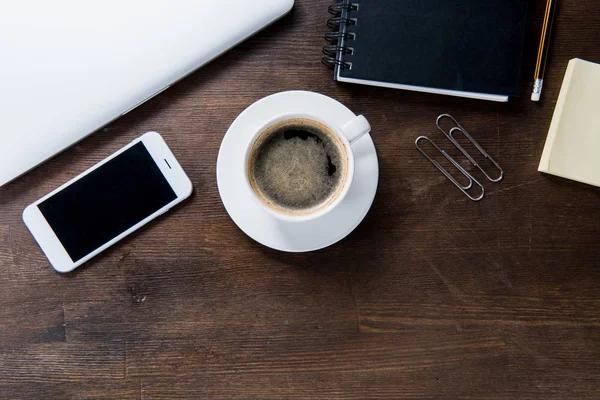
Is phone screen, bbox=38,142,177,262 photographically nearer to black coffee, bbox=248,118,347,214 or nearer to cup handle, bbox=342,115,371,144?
black coffee, bbox=248,118,347,214

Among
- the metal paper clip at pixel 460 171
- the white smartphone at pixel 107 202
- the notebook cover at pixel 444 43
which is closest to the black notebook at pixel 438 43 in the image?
the notebook cover at pixel 444 43

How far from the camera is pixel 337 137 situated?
0.78 metres

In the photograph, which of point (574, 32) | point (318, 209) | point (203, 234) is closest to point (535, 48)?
point (574, 32)

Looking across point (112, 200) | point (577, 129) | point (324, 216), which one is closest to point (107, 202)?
point (112, 200)

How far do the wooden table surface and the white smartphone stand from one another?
0.8 inches

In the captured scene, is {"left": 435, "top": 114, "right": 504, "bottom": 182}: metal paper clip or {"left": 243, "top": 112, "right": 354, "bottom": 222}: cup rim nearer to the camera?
{"left": 243, "top": 112, "right": 354, "bottom": 222}: cup rim

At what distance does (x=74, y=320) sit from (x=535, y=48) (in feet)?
3.01

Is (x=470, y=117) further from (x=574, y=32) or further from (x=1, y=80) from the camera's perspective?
(x=1, y=80)

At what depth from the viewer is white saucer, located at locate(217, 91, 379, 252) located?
815 millimetres

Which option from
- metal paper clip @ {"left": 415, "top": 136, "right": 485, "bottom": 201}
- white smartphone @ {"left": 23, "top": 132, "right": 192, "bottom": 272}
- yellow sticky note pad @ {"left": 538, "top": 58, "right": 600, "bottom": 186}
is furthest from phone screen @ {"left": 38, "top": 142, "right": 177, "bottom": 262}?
yellow sticky note pad @ {"left": 538, "top": 58, "right": 600, "bottom": 186}

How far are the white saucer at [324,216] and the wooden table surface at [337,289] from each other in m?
0.05

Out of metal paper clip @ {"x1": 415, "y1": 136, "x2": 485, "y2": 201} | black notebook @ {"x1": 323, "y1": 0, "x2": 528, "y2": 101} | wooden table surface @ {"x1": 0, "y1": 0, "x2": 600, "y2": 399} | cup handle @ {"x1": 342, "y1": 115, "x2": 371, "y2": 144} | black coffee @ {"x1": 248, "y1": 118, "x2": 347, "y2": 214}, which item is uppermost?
black notebook @ {"x1": 323, "y1": 0, "x2": 528, "y2": 101}

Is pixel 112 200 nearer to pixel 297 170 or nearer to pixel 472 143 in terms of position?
pixel 297 170

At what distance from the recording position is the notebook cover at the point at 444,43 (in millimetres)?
821
